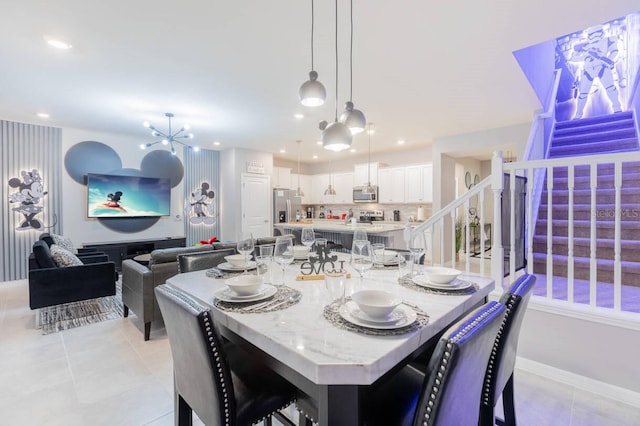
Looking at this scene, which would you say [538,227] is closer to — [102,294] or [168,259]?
[168,259]

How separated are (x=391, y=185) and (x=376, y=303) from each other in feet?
21.0

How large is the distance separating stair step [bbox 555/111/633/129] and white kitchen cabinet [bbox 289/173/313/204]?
20.1 ft

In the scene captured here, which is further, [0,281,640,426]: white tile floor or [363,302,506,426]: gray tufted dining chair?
[0,281,640,426]: white tile floor

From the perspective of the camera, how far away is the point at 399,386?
1.16 meters

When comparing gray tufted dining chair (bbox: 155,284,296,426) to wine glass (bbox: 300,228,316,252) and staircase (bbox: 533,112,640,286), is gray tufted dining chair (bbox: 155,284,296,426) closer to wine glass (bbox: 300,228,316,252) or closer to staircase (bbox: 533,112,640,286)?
wine glass (bbox: 300,228,316,252)

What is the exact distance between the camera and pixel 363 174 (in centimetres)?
774

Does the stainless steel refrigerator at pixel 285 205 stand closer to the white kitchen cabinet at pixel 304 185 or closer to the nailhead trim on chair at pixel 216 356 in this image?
the white kitchen cabinet at pixel 304 185

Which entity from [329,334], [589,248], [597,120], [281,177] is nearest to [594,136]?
[597,120]

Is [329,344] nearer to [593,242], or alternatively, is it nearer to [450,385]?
[450,385]

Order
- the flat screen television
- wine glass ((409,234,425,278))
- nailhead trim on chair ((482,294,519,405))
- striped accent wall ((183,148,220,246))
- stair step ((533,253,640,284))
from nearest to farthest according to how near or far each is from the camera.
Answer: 1. nailhead trim on chair ((482,294,519,405))
2. wine glass ((409,234,425,278))
3. stair step ((533,253,640,284))
4. the flat screen television
5. striped accent wall ((183,148,220,246))

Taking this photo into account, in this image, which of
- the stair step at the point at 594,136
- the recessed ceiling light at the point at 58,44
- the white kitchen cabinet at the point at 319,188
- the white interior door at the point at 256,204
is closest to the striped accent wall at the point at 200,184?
the white interior door at the point at 256,204

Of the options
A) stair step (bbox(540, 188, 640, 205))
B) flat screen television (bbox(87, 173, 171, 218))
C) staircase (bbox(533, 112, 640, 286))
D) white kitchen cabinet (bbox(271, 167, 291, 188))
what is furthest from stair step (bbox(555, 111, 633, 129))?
flat screen television (bbox(87, 173, 171, 218))

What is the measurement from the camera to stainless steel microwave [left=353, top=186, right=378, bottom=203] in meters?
7.46

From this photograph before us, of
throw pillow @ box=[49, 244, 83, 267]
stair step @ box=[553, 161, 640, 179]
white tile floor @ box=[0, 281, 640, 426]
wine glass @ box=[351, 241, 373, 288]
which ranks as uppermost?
stair step @ box=[553, 161, 640, 179]
